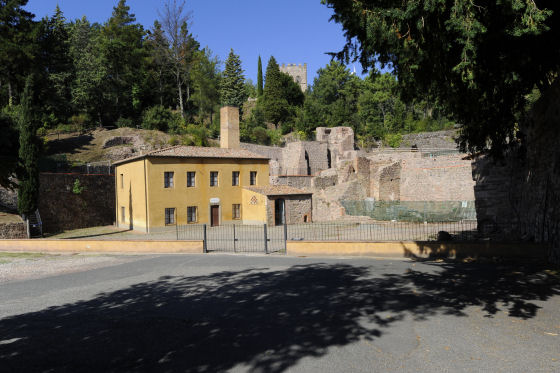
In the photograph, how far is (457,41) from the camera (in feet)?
25.8

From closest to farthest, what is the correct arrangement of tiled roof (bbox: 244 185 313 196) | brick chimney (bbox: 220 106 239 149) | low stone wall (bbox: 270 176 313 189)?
tiled roof (bbox: 244 185 313 196)
brick chimney (bbox: 220 106 239 149)
low stone wall (bbox: 270 176 313 189)

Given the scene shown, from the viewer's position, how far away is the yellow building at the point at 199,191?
2939 cm

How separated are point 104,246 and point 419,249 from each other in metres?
14.0

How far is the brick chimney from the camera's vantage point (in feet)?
119

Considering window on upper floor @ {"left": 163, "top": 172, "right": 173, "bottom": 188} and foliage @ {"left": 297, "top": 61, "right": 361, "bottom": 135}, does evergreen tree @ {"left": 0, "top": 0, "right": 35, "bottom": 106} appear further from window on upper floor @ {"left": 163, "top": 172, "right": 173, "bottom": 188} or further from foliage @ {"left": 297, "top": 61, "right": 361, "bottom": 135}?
foliage @ {"left": 297, "top": 61, "right": 361, "bottom": 135}

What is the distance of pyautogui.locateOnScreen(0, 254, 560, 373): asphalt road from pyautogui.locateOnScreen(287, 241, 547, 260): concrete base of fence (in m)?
1.35

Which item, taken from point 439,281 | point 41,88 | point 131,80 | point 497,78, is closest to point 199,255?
point 439,281

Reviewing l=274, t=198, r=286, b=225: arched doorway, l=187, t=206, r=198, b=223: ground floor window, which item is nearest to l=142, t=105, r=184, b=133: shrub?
l=187, t=206, r=198, b=223: ground floor window

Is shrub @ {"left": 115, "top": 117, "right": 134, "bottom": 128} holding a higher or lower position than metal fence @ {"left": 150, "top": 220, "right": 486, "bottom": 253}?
higher

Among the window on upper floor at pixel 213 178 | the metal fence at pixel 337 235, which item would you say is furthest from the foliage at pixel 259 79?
the metal fence at pixel 337 235

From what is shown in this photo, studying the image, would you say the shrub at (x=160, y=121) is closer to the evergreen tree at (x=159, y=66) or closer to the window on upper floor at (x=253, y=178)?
the evergreen tree at (x=159, y=66)

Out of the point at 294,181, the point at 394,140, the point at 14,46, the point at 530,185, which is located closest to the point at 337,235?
the point at 530,185

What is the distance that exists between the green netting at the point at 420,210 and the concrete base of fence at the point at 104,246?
15633mm

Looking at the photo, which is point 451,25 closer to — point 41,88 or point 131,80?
point 41,88
